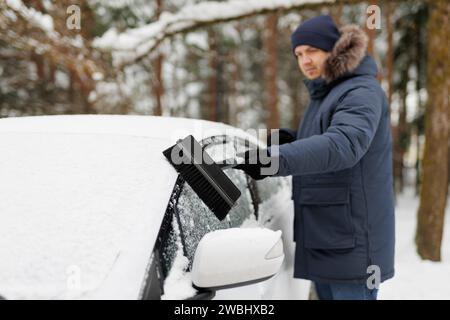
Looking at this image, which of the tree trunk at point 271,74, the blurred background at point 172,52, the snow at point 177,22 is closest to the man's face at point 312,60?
the blurred background at point 172,52

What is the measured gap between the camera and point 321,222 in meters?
2.19

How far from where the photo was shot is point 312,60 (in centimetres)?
247

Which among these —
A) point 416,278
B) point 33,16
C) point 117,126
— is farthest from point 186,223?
point 33,16

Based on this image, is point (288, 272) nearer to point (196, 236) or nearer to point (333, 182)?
point (333, 182)

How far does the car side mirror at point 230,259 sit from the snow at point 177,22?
15.4 feet

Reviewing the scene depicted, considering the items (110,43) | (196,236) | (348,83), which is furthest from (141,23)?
(196,236)

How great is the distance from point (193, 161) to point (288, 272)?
1.20 meters

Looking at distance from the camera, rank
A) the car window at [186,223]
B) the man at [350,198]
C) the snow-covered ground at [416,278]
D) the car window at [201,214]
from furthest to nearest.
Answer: the snow-covered ground at [416,278] < the man at [350,198] < the car window at [201,214] < the car window at [186,223]

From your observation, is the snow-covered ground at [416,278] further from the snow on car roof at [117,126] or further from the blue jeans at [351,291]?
the snow on car roof at [117,126]

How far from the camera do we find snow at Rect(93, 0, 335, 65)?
222 inches

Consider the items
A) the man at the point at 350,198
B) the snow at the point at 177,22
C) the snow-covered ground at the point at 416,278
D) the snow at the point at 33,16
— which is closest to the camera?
the man at the point at 350,198

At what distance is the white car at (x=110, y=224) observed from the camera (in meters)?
1.30

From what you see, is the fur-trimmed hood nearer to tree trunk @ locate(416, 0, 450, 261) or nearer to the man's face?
the man's face

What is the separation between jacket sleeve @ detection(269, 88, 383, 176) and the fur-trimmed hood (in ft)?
0.93
